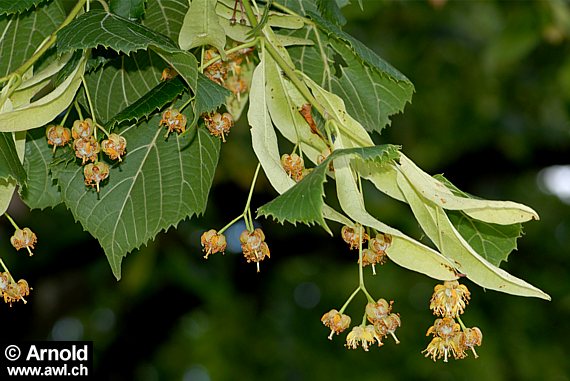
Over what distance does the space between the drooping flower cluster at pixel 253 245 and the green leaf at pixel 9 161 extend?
0.36 m

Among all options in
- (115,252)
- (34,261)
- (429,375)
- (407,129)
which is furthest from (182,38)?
(429,375)

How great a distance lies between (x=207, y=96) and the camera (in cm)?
118

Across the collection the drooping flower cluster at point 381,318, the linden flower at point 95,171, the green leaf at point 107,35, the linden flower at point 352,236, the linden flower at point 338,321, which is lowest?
the linden flower at point 338,321

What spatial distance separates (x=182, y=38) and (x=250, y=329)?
14.9 feet

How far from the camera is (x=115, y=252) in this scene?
1.40m

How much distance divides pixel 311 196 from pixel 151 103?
0.34 metres

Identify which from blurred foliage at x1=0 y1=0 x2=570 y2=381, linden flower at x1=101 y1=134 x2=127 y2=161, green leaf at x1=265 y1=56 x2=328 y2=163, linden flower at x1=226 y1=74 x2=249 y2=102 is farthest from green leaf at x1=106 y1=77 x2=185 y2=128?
blurred foliage at x1=0 y1=0 x2=570 y2=381

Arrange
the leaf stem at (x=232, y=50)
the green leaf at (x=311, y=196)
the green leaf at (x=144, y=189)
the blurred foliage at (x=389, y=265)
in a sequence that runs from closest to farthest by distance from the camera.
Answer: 1. the green leaf at (x=311, y=196)
2. the leaf stem at (x=232, y=50)
3. the green leaf at (x=144, y=189)
4. the blurred foliage at (x=389, y=265)

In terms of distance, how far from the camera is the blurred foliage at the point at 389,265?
4.01 m

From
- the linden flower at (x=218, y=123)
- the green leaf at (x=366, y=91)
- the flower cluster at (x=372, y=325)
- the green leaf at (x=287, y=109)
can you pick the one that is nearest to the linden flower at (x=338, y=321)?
the flower cluster at (x=372, y=325)

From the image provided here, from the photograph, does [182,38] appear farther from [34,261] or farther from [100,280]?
[100,280]

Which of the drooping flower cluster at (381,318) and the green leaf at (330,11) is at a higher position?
the green leaf at (330,11)

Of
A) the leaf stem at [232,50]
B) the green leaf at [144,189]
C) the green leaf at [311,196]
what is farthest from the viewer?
the green leaf at [144,189]

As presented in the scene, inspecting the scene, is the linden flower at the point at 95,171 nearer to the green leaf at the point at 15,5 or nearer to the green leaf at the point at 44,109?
the green leaf at the point at 44,109
